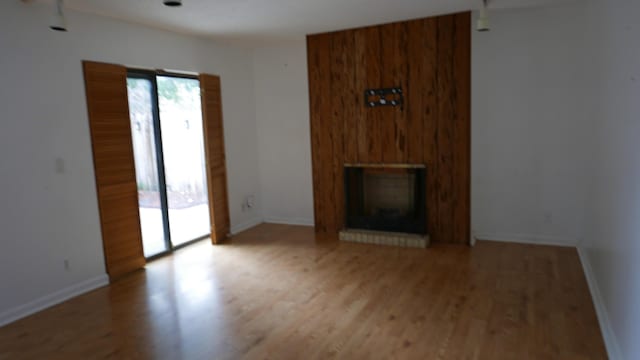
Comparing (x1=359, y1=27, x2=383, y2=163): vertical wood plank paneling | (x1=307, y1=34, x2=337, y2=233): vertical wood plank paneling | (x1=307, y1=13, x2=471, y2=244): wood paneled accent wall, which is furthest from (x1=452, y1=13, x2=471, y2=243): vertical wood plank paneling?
Result: (x1=307, y1=34, x2=337, y2=233): vertical wood plank paneling

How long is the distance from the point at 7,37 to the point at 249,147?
10.8 feet

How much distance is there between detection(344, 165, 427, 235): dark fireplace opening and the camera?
5.07 m

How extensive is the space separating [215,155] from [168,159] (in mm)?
617

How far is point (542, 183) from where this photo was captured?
476 cm

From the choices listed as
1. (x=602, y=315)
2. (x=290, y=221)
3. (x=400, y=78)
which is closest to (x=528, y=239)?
(x=602, y=315)

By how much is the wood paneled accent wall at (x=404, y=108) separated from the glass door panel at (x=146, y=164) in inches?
80.4

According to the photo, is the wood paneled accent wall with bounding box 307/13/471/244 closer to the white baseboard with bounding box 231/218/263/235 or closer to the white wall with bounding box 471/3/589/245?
the white wall with bounding box 471/3/589/245

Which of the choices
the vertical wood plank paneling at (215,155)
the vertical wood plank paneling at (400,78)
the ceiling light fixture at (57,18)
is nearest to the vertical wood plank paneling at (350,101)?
the vertical wood plank paneling at (400,78)

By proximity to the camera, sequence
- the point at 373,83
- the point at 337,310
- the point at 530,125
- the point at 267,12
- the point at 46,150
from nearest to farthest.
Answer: the point at 337,310 → the point at 46,150 → the point at 267,12 → the point at 530,125 → the point at 373,83

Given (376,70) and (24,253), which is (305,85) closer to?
(376,70)

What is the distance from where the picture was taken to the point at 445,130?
4848 mm

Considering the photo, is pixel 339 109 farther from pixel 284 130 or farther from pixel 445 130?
pixel 445 130

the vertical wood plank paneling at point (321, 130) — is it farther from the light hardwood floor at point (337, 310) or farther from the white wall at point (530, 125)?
the white wall at point (530, 125)

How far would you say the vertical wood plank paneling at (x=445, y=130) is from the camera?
473 centimetres
